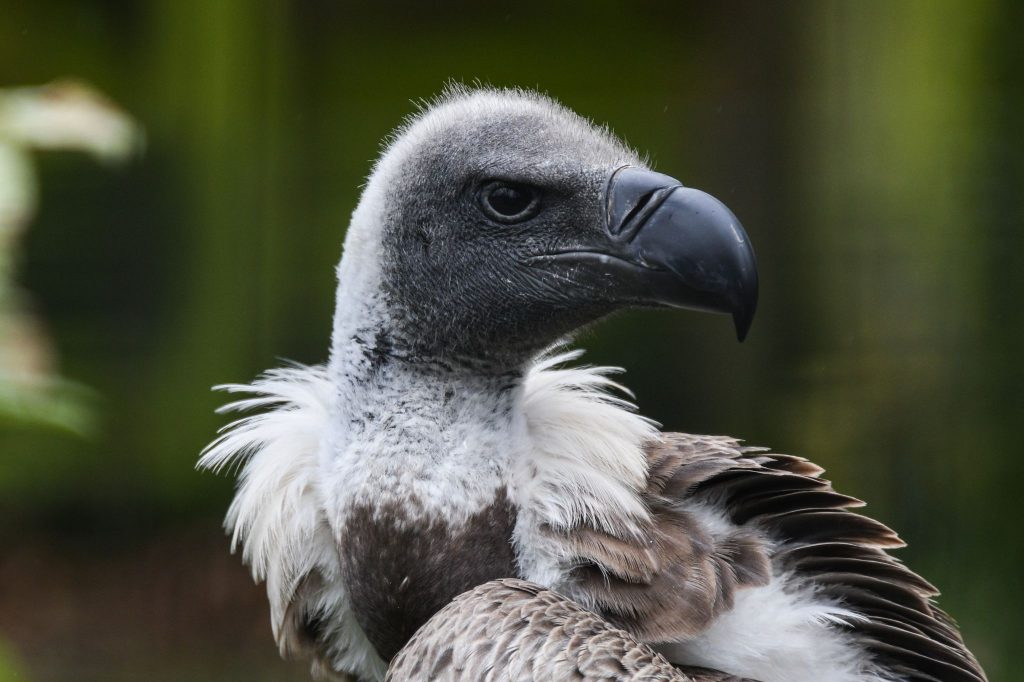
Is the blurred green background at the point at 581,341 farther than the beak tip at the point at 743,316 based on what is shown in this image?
Yes

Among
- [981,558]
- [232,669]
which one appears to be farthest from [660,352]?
[232,669]

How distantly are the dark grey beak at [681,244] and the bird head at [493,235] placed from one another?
1 centimetres

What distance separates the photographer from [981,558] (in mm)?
6375

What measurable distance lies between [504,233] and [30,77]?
20.2 feet

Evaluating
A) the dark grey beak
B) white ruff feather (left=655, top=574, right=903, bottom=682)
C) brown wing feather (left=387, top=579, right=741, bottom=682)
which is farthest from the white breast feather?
the dark grey beak

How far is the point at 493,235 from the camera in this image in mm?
2709

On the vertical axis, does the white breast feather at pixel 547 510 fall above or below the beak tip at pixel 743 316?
below

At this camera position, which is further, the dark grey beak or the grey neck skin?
the grey neck skin

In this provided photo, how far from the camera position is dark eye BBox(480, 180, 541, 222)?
2.68 metres

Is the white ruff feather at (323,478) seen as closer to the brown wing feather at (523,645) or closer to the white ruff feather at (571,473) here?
the white ruff feather at (571,473)

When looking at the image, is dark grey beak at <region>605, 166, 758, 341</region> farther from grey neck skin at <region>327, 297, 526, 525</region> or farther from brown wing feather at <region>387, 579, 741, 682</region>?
brown wing feather at <region>387, 579, 741, 682</region>

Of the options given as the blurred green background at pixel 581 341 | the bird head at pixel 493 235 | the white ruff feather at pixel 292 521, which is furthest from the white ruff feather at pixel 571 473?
the blurred green background at pixel 581 341

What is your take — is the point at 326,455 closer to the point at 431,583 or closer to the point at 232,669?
the point at 431,583

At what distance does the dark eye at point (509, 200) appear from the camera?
2684 mm
